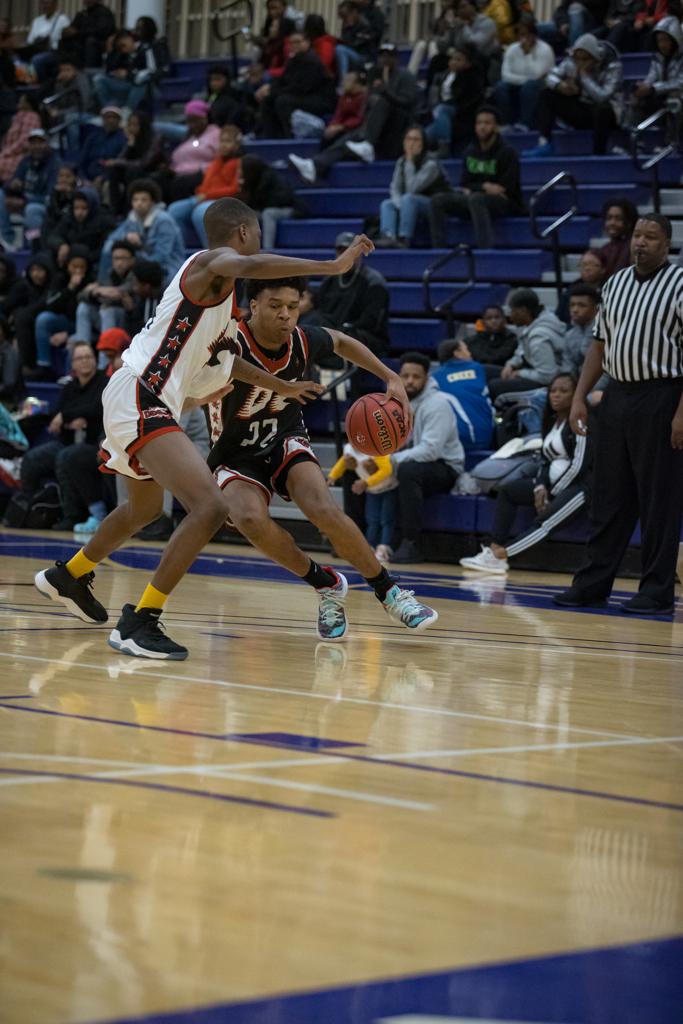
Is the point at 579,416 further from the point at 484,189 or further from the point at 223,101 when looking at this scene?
the point at 223,101

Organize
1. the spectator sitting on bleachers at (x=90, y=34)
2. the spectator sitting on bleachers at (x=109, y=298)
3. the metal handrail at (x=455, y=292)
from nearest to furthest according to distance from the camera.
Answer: the metal handrail at (x=455, y=292)
the spectator sitting on bleachers at (x=109, y=298)
the spectator sitting on bleachers at (x=90, y=34)

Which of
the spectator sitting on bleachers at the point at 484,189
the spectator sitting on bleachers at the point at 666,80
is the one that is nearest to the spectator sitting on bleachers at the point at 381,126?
the spectator sitting on bleachers at the point at 484,189

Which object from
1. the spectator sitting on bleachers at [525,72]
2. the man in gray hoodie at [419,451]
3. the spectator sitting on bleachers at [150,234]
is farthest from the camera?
the spectator sitting on bleachers at [525,72]

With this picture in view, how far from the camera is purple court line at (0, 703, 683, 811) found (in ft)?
10.6

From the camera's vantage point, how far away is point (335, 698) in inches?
176

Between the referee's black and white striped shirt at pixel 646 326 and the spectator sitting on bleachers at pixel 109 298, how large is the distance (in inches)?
287

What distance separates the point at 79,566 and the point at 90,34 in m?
16.5

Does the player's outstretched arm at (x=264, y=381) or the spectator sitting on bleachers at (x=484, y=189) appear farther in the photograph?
the spectator sitting on bleachers at (x=484, y=189)

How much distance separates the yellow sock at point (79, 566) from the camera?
19.4 feet

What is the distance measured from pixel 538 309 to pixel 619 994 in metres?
10.7

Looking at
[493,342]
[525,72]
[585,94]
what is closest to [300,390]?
[493,342]

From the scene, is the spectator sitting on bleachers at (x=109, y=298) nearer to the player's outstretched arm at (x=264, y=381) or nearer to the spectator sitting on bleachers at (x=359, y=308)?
the spectator sitting on bleachers at (x=359, y=308)

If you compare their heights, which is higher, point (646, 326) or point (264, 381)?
point (264, 381)

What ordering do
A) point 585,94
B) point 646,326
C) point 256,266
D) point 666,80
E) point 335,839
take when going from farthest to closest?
point 585,94 < point 666,80 < point 646,326 < point 256,266 < point 335,839
